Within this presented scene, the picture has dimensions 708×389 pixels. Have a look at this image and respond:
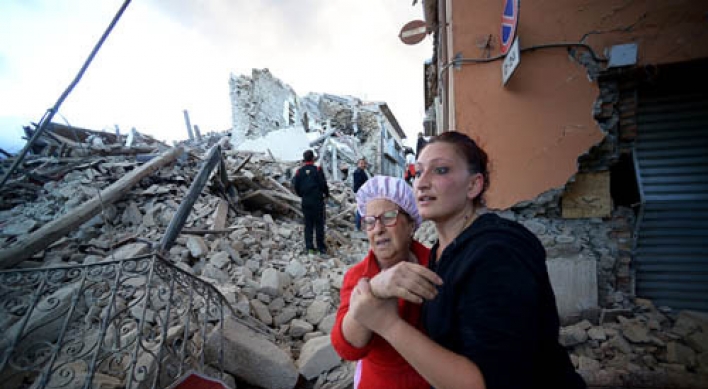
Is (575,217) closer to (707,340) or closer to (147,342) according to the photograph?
(707,340)

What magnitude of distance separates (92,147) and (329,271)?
7.45m

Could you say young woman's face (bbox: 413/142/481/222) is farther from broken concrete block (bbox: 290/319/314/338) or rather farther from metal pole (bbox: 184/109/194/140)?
metal pole (bbox: 184/109/194/140)

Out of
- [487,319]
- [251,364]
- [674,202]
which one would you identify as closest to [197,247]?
[251,364]

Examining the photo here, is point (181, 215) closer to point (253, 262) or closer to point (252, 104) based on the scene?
point (253, 262)

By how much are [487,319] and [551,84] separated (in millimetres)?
3927

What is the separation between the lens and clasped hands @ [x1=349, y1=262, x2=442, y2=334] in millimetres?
918

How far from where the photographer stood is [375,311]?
1.00 metres

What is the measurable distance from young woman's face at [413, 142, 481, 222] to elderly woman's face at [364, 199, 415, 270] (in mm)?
413

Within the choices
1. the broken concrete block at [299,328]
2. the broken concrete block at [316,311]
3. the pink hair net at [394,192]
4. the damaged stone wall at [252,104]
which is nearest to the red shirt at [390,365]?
the pink hair net at [394,192]

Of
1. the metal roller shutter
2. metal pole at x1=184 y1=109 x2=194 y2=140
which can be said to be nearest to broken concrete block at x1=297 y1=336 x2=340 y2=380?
the metal roller shutter

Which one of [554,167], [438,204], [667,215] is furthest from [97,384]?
[667,215]

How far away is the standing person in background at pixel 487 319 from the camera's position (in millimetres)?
770

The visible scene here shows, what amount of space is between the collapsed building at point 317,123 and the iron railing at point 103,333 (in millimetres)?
11969

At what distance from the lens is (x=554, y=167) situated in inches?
140
